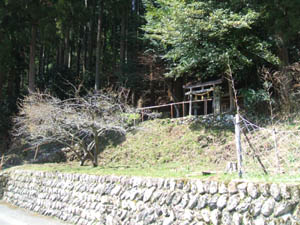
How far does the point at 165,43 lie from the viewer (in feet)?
48.1

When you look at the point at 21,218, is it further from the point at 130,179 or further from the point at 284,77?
the point at 284,77

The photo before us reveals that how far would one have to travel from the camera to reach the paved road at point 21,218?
7.22 m

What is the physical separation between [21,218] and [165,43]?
35.2ft

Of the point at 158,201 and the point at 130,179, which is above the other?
the point at 130,179

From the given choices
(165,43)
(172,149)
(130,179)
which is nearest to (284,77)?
(172,149)

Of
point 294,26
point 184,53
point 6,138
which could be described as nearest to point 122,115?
point 184,53

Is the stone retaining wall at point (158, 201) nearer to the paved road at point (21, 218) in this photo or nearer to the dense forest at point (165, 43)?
the paved road at point (21, 218)

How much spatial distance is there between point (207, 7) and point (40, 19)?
9.71m

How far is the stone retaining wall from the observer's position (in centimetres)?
366

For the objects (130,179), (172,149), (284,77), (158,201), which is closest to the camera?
(158,201)

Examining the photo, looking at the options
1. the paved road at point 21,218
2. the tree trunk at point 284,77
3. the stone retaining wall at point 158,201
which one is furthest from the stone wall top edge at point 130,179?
the tree trunk at point 284,77

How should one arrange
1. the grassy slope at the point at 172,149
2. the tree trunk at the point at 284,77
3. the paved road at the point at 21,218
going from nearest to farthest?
the paved road at the point at 21,218 < the grassy slope at the point at 172,149 < the tree trunk at the point at 284,77

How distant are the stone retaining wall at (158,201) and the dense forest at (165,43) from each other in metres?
4.08

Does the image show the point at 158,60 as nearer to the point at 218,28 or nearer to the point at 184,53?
the point at 184,53
